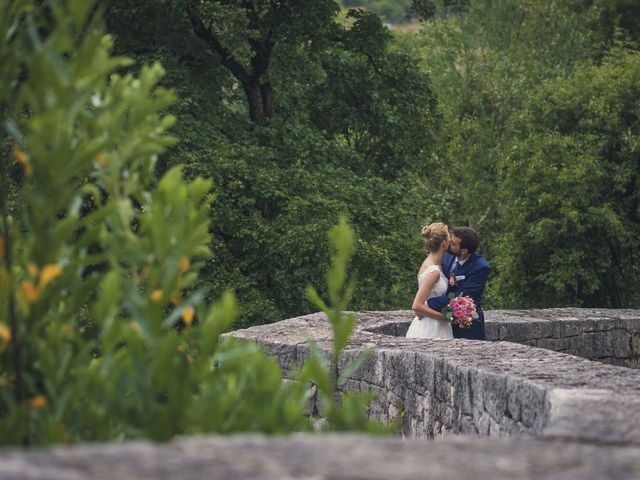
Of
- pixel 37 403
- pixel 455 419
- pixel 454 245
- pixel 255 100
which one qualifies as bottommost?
pixel 455 419

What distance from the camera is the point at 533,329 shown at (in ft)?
38.8

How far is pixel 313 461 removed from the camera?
2686 millimetres

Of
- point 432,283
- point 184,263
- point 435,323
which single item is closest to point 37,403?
point 184,263

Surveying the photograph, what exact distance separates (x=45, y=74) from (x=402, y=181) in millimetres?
18590

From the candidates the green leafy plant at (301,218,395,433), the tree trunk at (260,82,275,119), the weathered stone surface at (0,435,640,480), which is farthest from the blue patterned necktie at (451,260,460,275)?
the tree trunk at (260,82,275,119)

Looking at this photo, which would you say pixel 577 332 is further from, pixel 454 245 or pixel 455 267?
pixel 454 245

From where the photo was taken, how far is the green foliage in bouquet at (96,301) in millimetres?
3312

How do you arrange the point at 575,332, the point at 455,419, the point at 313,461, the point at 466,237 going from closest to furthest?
the point at 313,461 < the point at 455,419 < the point at 466,237 < the point at 575,332

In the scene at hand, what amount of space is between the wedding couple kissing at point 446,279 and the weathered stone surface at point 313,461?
689 cm

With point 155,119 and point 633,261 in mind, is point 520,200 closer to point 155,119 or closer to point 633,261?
point 633,261

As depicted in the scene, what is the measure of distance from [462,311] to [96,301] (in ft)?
21.5

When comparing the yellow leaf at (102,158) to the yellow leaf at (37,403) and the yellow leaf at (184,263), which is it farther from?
the yellow leaf at (37,403)

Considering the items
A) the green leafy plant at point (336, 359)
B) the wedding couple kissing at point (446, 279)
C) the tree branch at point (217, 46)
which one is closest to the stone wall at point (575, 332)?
the wedding couple kissing at point (446, 279)

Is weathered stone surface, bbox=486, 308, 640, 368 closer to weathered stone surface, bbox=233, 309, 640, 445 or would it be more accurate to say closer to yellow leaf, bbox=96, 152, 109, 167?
weathered stone surface, bbox=233, 309, 640, 445
